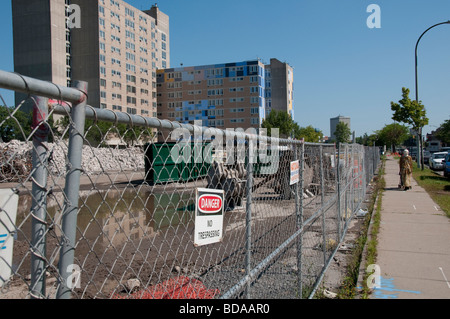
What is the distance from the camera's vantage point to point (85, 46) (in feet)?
227

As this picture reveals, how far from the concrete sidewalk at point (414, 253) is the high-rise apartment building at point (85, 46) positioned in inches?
2523

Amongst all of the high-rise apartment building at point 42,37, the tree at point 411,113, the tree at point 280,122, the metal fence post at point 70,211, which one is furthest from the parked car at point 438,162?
the high-rise apartment building at point 42,37

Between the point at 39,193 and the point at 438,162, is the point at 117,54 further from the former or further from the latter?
the point at 39,193

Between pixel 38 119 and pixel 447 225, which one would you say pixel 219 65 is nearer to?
pixel 447 225

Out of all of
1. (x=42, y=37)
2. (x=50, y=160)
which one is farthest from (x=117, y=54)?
(x=50, y=160)

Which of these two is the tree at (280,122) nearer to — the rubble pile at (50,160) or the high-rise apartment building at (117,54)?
the high-rise apartment building at (117,54)

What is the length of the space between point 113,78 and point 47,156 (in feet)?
243

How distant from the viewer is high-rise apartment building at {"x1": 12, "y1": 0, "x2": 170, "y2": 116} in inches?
2601

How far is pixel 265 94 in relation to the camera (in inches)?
3794

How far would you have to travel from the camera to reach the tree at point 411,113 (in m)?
27.9

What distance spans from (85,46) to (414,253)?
71.9m
